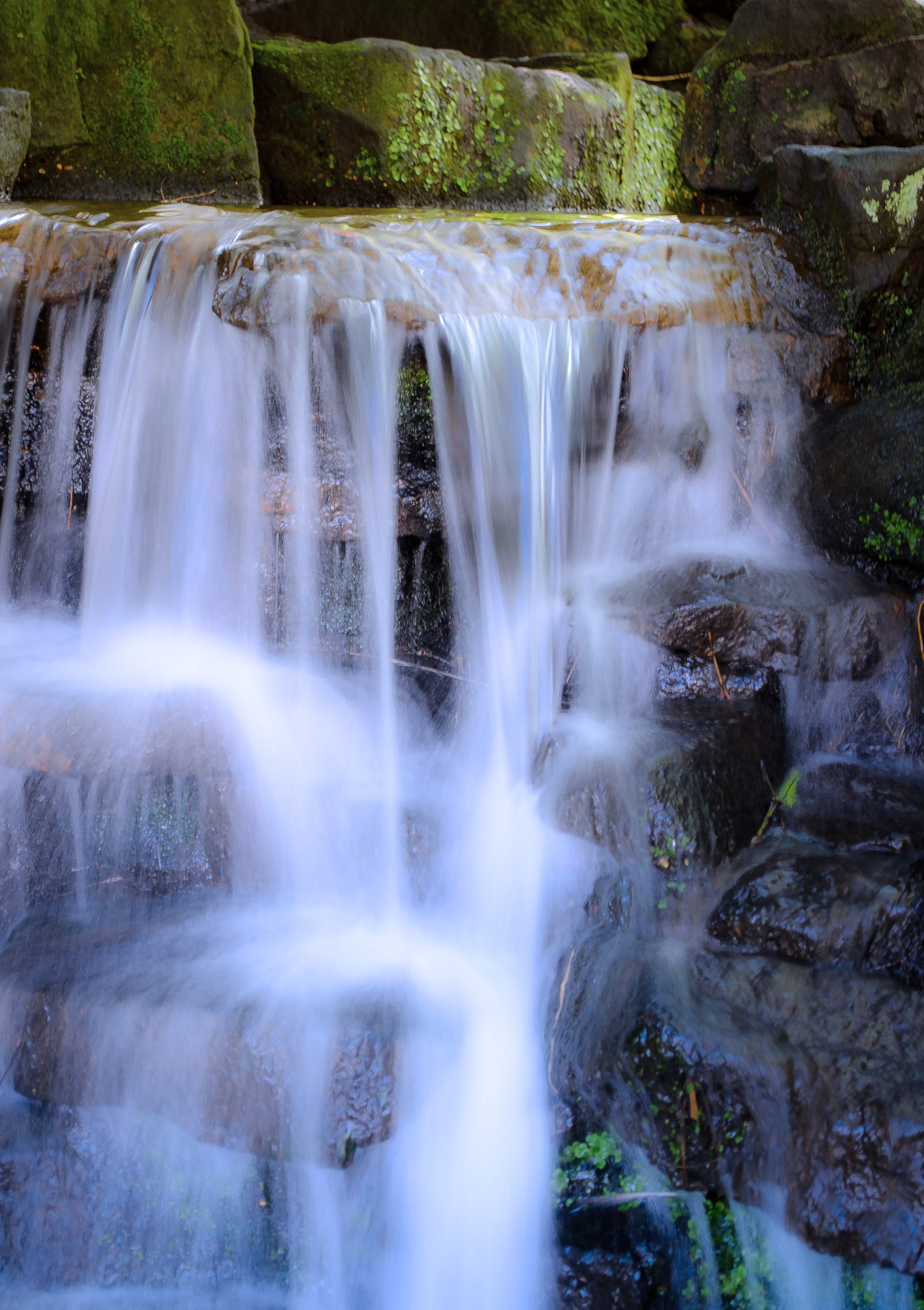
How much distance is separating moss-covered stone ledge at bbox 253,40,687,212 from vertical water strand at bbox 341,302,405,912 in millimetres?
2802

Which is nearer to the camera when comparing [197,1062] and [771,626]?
[197,1062]

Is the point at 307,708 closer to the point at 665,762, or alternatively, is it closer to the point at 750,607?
the point at 665,762

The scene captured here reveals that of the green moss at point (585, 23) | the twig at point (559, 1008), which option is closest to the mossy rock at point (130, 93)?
the green moss at point (585, 23)

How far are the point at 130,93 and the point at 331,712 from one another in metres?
4.25

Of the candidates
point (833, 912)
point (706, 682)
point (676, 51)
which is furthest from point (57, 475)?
point (676, 51)

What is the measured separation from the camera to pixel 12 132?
5070mm

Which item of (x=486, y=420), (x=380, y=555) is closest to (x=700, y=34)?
(x=486, y=420)

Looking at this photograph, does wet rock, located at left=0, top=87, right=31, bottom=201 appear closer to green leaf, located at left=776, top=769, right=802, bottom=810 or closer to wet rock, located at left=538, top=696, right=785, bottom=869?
wet rock, located at left=538, top=696, right=785, bottom=869

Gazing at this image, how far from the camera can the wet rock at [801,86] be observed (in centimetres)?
499

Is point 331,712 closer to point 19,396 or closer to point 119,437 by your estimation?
point 119,437

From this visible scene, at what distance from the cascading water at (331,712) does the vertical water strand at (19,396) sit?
2 centimetres

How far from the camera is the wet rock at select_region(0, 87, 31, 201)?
5.00m

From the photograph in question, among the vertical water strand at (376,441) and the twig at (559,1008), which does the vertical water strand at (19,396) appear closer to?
the vertical water strand at (376,441)

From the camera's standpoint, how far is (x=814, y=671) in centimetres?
341
